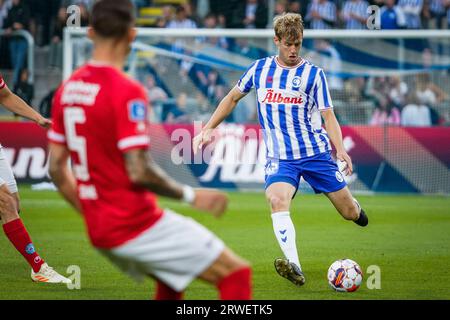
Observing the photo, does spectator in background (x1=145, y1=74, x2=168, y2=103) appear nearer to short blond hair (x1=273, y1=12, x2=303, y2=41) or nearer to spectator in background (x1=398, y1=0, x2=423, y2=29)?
spectator in background (x1=398, y1=0, x2=423, y2=29)

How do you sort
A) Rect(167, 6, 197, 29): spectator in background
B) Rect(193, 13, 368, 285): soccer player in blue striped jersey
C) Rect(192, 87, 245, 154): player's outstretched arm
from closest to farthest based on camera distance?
Rect(192, 87, 245, 154): player's outstretched arm, Rect(193, 13, 368, 285): soccer player in blue striped jersey, Rect(167, 6, 197, 29): spectator in background

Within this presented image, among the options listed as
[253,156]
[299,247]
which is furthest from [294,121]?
[253,156]

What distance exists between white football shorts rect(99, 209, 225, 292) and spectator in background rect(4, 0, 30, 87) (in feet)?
51.7

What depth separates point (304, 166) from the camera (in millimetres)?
8867

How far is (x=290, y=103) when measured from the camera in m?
8.87

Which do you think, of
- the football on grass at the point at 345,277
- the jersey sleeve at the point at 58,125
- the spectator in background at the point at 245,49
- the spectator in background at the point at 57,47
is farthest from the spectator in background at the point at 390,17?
the jersey sleeve at the point at 58,125

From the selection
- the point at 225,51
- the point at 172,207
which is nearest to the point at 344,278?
the point at 172,207

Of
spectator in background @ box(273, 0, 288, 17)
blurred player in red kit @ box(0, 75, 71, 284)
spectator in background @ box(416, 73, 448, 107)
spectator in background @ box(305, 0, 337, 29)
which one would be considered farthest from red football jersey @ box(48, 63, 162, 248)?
spectator in background @ box(305, 0, 337, 29)

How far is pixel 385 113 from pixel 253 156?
10.3ft

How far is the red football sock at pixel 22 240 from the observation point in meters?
8.49

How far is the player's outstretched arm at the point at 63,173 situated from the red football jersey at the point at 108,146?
0.97 ft

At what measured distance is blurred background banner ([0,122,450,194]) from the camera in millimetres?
17766

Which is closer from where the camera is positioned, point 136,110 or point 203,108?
point 136,110

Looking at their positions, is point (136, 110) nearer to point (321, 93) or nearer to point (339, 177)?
point (321, 93)
